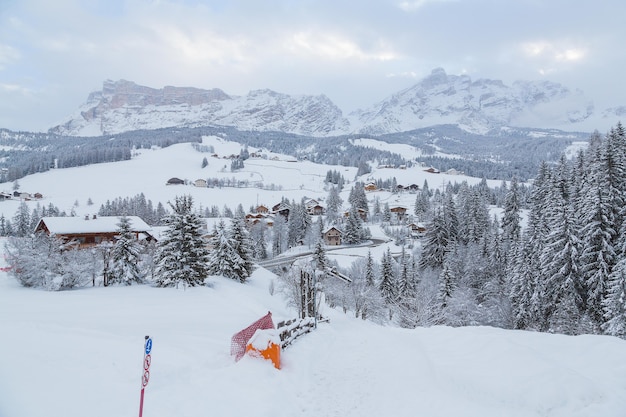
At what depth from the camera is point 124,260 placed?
3391cm

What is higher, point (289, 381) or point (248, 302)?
point (289, 381)

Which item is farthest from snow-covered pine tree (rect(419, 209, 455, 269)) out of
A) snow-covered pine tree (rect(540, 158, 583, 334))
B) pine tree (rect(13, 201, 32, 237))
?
pine tree (rect(13, 201, 32, 237))

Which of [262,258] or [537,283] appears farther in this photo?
[262,258]

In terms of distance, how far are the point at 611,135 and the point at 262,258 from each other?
64587 mm

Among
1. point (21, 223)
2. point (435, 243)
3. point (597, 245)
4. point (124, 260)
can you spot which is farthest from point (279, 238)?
point (597, 245)

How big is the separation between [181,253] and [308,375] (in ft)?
80.2

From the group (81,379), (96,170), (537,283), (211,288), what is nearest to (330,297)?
(211,288)

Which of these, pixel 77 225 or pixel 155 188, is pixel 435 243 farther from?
pixel 155 188

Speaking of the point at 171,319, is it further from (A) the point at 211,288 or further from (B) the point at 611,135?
(B) the point at 611,135

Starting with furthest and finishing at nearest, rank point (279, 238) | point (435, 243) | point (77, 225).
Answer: point (279, 238), point (435, 243), point (77, 225)

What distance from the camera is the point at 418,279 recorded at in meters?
54.9

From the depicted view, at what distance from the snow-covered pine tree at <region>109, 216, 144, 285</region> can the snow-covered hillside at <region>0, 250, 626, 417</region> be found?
1756 cm

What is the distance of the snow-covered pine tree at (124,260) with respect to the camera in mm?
33469

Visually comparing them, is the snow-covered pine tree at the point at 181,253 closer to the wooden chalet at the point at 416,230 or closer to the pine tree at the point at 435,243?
the pine tree at the point at 435,243
